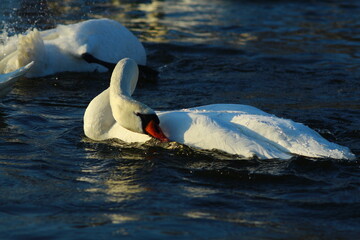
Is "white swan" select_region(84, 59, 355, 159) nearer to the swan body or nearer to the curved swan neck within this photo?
the curved swan neck

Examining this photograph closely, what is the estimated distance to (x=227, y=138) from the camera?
208 inches

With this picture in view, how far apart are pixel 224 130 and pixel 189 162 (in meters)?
0.39

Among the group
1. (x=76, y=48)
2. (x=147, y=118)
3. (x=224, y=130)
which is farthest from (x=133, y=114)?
(x=76, y=48)

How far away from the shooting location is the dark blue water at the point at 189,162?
4348 millimetres

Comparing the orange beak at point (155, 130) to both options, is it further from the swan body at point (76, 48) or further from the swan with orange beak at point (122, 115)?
the swan body at point (76, 48)

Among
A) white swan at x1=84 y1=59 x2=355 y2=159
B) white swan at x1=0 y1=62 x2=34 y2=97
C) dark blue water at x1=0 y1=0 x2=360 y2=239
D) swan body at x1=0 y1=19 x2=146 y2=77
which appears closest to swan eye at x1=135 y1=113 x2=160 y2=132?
white swan at x1=84 y1=59 x2=355 y2=159

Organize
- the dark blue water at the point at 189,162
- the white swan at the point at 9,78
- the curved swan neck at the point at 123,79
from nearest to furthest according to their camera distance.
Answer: the dark blue water at the point at 189,162
the curved swan neck at the point at 123,79
the white swan at the point at 9,78

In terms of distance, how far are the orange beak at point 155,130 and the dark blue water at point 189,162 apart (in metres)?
0.23

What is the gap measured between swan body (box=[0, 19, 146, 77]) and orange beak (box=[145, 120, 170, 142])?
356 cm

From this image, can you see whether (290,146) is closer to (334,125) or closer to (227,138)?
(227,138)

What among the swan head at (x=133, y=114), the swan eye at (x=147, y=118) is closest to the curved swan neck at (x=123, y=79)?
the swan head at (x=133, y=114)

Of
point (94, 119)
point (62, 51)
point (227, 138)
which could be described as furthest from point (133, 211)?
point (62, 51)

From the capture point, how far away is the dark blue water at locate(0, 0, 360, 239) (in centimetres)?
435


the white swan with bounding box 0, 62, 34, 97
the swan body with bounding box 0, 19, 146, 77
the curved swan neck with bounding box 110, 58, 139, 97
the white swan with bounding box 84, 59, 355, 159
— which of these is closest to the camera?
the white swan with bounding box 84, 59, 355, 159
